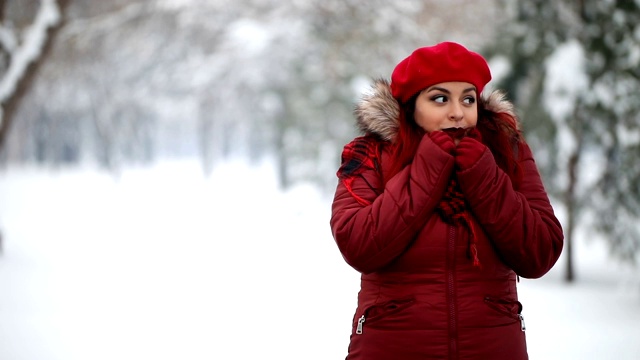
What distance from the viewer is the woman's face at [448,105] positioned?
214 cm

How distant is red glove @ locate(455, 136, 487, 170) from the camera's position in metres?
2.02

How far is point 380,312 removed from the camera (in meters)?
2.15

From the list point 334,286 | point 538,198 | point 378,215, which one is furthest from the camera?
point 334,286

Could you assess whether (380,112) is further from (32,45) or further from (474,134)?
(32,45)

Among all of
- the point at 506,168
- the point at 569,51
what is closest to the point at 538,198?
the point at 506,168

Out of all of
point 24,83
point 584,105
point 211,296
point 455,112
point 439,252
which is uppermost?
point 24,83

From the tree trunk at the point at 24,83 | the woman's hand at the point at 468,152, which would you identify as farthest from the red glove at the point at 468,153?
the tree trunk at the point at 24,83

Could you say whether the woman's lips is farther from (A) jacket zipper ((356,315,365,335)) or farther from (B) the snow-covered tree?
(B) the snow-covered tree

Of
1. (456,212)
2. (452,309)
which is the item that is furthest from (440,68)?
(452,309)

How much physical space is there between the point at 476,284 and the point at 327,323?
4750 mm

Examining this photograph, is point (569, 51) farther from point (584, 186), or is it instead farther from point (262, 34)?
point (262, 34)

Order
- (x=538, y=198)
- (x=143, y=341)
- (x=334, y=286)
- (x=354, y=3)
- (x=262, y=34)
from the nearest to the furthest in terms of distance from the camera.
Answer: (x=538, y=198), (x=143, y=341), (x=334, y=286), (x=354, y=3), (x=262, y=34)

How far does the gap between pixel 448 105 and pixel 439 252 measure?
0.45 meters

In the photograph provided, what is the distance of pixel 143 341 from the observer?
5.98 meters
